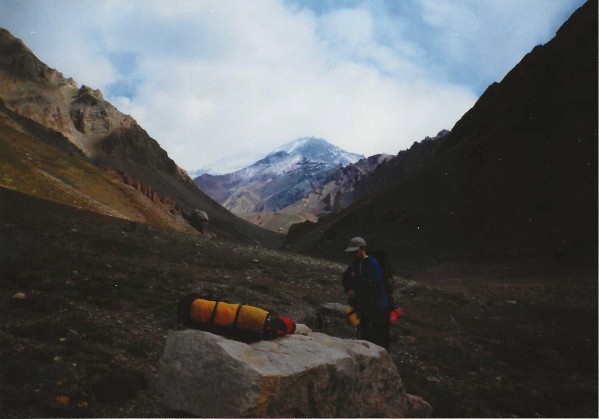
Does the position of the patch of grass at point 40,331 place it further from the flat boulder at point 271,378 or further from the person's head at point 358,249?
the person's head at point 358,249

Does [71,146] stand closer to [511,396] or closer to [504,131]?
[504,131]

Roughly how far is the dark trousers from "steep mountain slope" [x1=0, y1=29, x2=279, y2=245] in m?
96.0

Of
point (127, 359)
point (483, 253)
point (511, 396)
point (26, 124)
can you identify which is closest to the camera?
point (127, 359)

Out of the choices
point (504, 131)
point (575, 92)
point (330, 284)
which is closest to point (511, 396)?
point (330, 284)

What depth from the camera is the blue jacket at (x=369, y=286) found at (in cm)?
1039

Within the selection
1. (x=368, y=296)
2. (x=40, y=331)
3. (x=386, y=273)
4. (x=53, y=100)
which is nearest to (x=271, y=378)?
(x=368, y=296)

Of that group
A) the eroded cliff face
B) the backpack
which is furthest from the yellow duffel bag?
the eroded cliff face

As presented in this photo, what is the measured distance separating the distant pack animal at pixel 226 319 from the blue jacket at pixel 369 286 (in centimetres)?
316

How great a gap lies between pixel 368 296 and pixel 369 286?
0.75ft

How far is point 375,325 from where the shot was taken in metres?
10.5

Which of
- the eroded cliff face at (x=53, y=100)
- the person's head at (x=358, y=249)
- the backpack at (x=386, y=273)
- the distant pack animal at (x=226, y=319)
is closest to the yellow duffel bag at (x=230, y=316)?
the distant pack animal at (x=226, y=319)

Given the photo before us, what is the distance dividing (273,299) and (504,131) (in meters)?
54.5

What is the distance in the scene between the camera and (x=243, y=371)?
6.49m

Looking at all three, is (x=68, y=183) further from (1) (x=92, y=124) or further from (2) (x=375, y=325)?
(1) (x=92, y=124)
